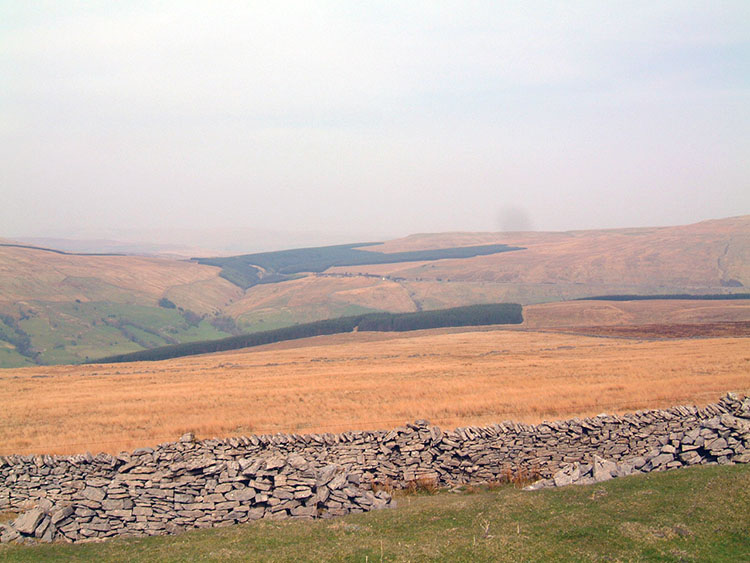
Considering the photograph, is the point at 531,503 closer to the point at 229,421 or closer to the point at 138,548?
the point at 138,548

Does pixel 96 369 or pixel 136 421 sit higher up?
pixel 136 421

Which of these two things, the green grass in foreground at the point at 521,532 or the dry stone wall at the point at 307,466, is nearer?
the green grass in foreground at the point at 521,532

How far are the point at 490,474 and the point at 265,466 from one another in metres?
8.30

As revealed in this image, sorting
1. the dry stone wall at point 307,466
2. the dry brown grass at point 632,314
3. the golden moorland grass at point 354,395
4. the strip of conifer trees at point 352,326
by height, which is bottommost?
the strip of conifer trees at point 352,326

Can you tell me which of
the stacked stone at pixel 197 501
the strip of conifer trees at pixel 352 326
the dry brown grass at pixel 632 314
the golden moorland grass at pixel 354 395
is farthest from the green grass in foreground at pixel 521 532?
the strip of conifer trees at pixel 352 326

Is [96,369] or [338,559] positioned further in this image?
[96,369]

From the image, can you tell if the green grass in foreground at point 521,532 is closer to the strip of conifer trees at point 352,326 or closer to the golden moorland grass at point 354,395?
the golden moorland grass at point 354,395

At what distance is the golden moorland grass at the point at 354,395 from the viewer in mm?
31734

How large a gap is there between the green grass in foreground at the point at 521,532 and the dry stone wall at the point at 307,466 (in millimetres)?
981

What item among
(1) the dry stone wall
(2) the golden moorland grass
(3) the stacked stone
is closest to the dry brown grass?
(2) the golden moorland grass

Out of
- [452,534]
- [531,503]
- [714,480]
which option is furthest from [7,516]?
[714,480]

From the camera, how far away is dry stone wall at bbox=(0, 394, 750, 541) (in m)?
16.7

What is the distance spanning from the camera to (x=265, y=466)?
17.5 m

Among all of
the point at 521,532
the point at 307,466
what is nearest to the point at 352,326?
the point at 307,466
